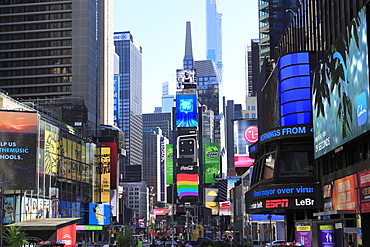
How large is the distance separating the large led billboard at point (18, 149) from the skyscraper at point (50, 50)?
6335 cm

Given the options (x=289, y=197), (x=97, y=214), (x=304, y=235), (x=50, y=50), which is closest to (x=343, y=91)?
(x=304, y=235)

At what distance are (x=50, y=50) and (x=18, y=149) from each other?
241ft

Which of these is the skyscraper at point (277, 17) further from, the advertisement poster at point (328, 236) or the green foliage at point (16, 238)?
the advertisement poster at point (328, 236)

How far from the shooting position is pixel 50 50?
5925 inches

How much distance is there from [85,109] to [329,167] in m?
90.9

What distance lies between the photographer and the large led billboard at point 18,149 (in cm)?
7962

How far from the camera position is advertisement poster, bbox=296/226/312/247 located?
136ft

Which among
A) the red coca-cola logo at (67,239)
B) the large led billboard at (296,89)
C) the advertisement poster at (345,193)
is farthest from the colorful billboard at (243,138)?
the red coca-cola logo at (67,239)

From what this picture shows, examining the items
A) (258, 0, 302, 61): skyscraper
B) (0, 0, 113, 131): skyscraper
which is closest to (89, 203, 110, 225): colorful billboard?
(0, 0, 113, 131): skyscraper

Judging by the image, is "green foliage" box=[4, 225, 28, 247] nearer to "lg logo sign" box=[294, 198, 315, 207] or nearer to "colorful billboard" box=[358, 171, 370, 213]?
"lg logo sign" box=[294, 198, 315, 207]

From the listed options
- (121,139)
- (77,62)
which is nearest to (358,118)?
(77,62)

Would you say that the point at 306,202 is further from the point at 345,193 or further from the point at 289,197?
the point at 345,193

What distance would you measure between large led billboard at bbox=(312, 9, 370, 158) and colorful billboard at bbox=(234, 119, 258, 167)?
264 ft

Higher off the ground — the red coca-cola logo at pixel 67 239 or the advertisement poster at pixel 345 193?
the advertisement poster at pixel 345 193
